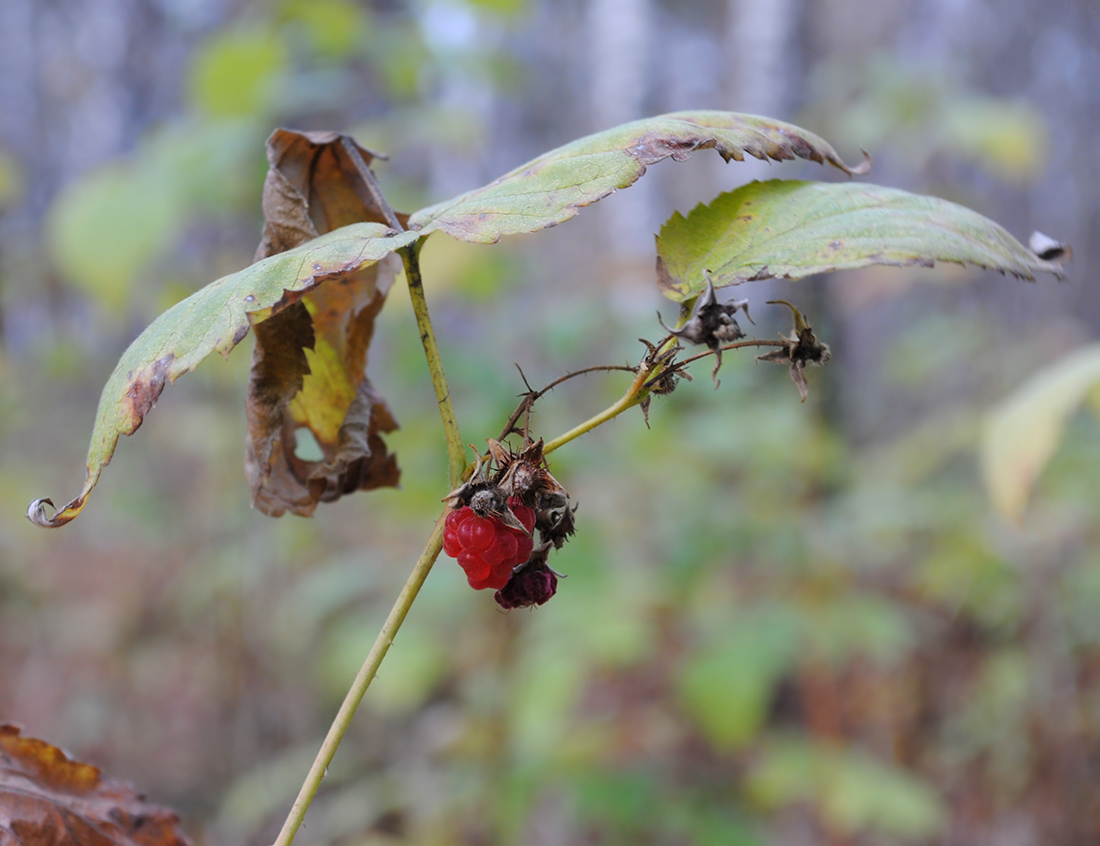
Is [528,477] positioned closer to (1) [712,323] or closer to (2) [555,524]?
(2) [555,524]

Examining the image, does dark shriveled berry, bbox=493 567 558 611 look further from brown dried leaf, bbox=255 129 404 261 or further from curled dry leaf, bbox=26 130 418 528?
brown dried leaf, bbox=255 129 404 261

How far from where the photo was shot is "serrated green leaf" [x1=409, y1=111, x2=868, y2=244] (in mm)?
582

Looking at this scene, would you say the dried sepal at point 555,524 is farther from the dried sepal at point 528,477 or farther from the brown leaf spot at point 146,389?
the brown leaf spot at point 146,389

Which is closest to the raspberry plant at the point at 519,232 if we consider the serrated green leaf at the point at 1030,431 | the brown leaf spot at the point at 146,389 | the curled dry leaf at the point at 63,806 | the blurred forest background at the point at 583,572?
the brown leaf spot at the point at 146,389

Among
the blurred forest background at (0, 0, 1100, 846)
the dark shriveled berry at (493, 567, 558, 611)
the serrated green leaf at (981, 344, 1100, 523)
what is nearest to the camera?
the dark shriveled berry at (493, 567, 558, 611)

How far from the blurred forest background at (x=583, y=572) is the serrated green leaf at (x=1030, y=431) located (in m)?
1.13

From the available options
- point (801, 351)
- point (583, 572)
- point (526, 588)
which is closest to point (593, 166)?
point (801, 351)

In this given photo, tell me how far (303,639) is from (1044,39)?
8.36 m

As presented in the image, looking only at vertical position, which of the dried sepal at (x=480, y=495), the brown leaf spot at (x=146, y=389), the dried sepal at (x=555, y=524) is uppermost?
the dried sepal at (x=555, y=524)

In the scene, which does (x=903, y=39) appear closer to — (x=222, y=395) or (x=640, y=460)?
(x=640, y=460)

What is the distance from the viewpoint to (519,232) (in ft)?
1.82

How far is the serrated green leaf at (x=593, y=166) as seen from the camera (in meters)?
0.58

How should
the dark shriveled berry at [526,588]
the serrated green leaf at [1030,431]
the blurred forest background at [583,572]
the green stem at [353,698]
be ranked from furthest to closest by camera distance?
the blurred forest background at [583,572] < the serrated green leaf at [1030,431] < the dark shriveled berry at [526,588] < the green stem at [353,698]

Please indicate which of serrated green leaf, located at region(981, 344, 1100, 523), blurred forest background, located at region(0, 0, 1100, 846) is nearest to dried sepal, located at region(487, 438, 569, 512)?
serrated green leaf, located at region(981, 344, 1100, 523)
